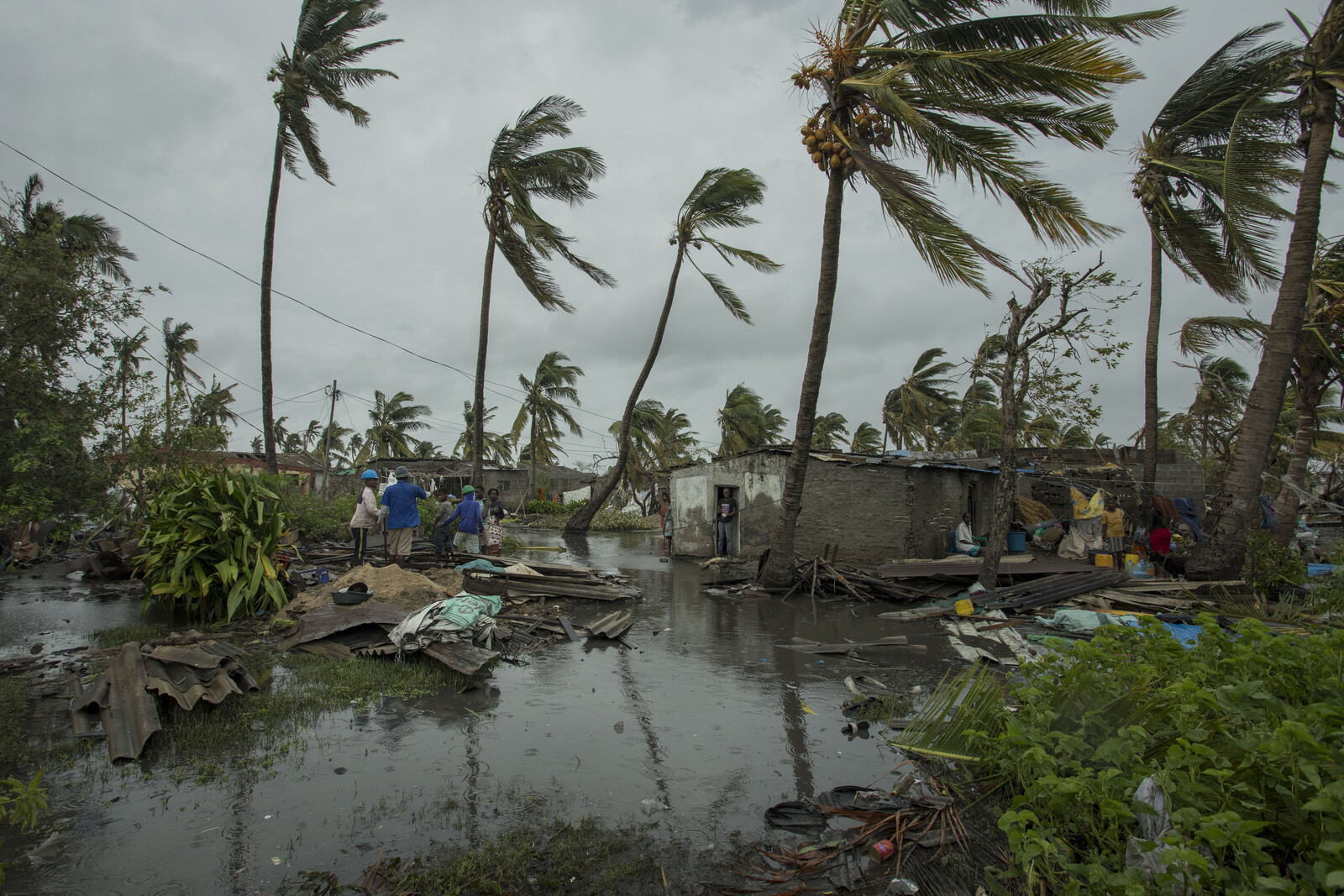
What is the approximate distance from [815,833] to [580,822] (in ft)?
4.01

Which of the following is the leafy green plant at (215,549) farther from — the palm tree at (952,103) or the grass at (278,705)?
the palm tree at (952,103)

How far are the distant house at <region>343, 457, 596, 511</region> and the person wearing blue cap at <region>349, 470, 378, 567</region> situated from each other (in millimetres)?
15422

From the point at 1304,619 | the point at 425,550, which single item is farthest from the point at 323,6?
the point at 1304,619

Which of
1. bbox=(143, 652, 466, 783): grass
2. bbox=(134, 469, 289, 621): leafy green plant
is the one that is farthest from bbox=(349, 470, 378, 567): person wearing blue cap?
bbox=(143, 652, 466, 783): grass

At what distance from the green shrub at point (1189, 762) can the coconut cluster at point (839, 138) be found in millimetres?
7863

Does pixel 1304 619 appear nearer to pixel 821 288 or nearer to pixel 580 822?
pixel 821 288

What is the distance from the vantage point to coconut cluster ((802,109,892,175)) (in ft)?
31.6

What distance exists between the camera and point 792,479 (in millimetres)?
11062

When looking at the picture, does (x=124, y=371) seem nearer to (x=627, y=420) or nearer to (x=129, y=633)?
(x=129, y=633)

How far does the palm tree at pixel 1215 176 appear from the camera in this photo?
9695 millimetres

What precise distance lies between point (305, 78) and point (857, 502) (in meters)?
14.9

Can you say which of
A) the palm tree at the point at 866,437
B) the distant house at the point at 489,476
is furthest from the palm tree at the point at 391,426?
the palm tree at the point at 866,437

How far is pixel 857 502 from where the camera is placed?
14.5 meters

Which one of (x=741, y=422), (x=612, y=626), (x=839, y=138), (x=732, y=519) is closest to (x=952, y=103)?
(x=839, y=138)
